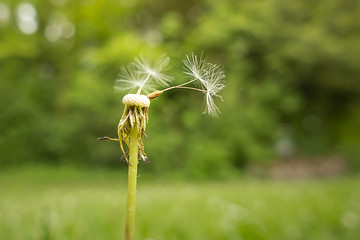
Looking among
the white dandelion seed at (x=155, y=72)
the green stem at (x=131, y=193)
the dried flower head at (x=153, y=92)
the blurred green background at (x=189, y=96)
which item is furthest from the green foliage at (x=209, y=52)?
the green stem at (x=131, y=193)

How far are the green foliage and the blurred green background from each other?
6 cm

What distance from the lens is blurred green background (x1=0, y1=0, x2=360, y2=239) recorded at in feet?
38.1

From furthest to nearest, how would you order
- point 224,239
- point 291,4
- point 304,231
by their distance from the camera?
point 291,4 → point 304,231 → point 224,239

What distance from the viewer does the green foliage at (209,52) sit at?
12.4m

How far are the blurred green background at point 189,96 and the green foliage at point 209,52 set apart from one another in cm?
6

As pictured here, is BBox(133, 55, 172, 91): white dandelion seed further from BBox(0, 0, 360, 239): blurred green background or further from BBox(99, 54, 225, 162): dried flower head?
BBox(0, 0, 360, 239): blurred green background

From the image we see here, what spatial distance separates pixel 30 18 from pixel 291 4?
42.4ft

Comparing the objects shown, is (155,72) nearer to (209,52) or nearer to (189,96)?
(189,96)

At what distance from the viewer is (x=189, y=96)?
314 inches

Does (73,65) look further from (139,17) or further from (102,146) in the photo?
(102,146)

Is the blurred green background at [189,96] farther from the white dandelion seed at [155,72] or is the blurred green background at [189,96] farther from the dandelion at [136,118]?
the dandelion at [136,118]

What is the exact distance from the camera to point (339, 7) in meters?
14.8

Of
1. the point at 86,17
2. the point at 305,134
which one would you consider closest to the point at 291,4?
the point at 305,134

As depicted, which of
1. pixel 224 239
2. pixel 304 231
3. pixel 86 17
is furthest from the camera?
pixel 86 17
